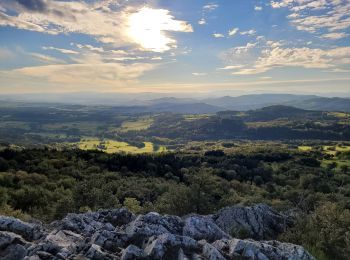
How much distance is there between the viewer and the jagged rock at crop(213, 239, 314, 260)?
80.7 ft

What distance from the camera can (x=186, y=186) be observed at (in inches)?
3051

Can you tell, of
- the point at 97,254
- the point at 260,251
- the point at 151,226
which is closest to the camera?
the point at 97,254

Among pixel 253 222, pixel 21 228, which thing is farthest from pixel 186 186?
pixel 21 228

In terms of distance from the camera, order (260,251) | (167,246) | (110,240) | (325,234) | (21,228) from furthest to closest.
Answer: (325,234), (21,228), (110,240), (260,251), (167,246)

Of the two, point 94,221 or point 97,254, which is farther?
point 94,221

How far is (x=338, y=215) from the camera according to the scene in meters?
38.6

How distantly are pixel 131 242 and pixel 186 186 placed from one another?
51627 millimetres

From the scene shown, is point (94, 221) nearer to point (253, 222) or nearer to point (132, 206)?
point (253, 222)

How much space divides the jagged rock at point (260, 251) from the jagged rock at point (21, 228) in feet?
45.5

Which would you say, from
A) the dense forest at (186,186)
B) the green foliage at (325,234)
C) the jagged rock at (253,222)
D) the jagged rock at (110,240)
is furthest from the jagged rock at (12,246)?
the green foliage at (325,234)

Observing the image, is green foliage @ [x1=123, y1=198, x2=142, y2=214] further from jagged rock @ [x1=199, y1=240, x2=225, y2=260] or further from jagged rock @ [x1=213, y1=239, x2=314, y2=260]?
jagged rock @ [x1=199, y1=240, x2=225, y2=260]

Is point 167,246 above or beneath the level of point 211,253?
above

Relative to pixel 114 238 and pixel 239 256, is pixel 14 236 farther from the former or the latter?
pixel 239 256

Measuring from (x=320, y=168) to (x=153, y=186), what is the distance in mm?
93305
